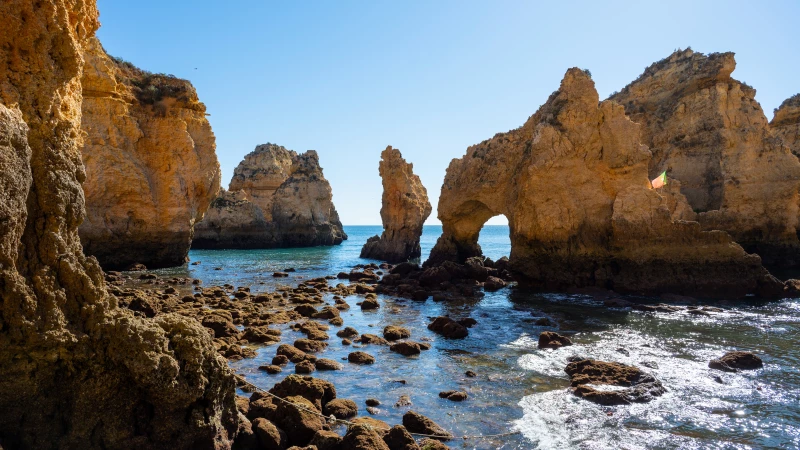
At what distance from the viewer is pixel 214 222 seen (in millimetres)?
60125

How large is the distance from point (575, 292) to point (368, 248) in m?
29.9

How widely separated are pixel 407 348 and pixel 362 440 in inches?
255

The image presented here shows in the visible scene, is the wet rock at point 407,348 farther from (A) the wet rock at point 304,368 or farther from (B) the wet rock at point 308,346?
(A) the wet rock at point 304,368

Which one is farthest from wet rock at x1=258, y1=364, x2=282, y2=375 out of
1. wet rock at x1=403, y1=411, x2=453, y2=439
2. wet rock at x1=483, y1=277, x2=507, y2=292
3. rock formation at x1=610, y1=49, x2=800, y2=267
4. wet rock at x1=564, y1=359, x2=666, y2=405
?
rock formation at x1=610, y1=49, x2=800, y2=267

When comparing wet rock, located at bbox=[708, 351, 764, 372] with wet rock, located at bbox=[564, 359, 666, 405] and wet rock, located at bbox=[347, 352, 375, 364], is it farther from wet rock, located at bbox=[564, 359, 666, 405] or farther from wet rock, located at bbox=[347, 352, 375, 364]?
wet rock, located at bbox=[347, 352, 375, 364]

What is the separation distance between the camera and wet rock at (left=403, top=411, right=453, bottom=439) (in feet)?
25.9

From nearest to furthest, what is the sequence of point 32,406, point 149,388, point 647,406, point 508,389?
1. point 32,406
2. point 149,388
3. point 647,406
4. point 508,389

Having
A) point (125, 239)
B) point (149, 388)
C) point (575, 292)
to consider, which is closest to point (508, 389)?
point (149, 388)

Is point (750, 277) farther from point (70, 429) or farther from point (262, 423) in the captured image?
point (70, 429)

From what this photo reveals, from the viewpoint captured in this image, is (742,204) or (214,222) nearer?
(742,204)

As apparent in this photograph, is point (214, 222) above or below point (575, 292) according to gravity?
above

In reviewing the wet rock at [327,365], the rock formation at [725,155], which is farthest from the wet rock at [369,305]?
the rock formation at [725,155]

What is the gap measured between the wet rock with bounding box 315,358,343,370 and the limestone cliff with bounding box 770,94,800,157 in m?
43.9

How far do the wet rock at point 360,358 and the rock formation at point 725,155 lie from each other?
2875 cm
